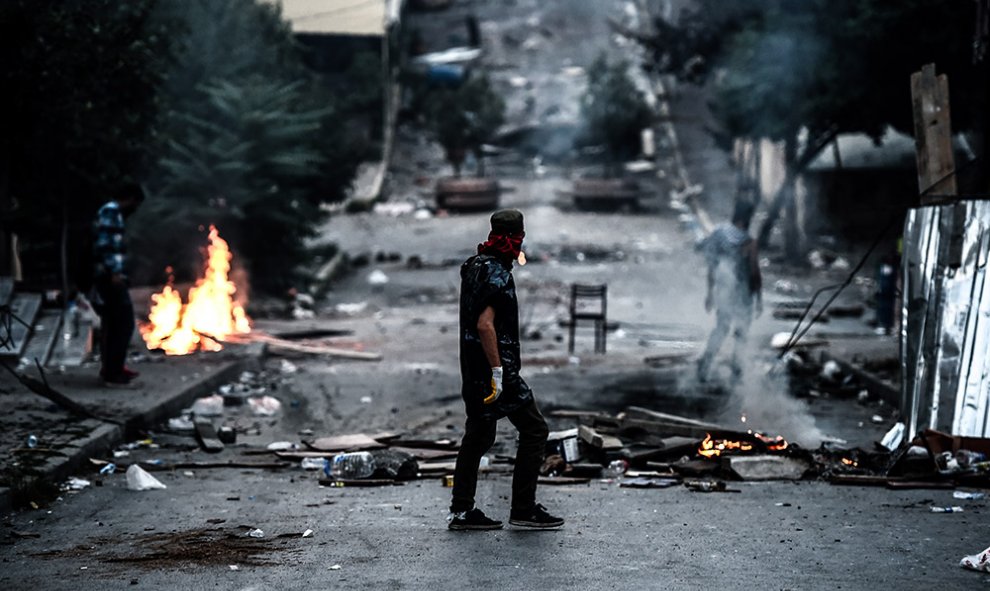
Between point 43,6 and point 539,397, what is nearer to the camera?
point 539,397

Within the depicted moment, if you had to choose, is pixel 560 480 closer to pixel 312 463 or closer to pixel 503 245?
pixel 312 463

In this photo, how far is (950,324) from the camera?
9.00 m

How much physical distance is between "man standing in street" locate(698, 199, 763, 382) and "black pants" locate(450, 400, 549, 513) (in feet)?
22.9

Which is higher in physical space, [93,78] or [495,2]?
[495,2]

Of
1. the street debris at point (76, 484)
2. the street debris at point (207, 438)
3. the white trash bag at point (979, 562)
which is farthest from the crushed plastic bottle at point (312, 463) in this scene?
the white trash bag at point (979, 562)

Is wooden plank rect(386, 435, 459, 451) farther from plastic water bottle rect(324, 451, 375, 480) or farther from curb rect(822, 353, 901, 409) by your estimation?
curb rect(822, 353, 901, 409)

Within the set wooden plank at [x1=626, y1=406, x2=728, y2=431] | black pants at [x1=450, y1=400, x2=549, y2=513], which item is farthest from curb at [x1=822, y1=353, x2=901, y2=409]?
black pants at [x1=450, y1=400, x2=549, y2=513]

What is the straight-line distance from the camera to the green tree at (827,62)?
2262cm

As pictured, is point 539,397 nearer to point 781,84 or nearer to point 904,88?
point 904,88

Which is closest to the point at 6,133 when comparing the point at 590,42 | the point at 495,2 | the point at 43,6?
the point at 43,6

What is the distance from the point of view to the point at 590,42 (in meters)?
57.2

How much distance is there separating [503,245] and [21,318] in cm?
996

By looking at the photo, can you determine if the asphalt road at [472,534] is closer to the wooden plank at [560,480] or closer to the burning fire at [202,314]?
the wooden plank at [560,480]

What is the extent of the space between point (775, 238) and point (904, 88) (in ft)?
34.7
